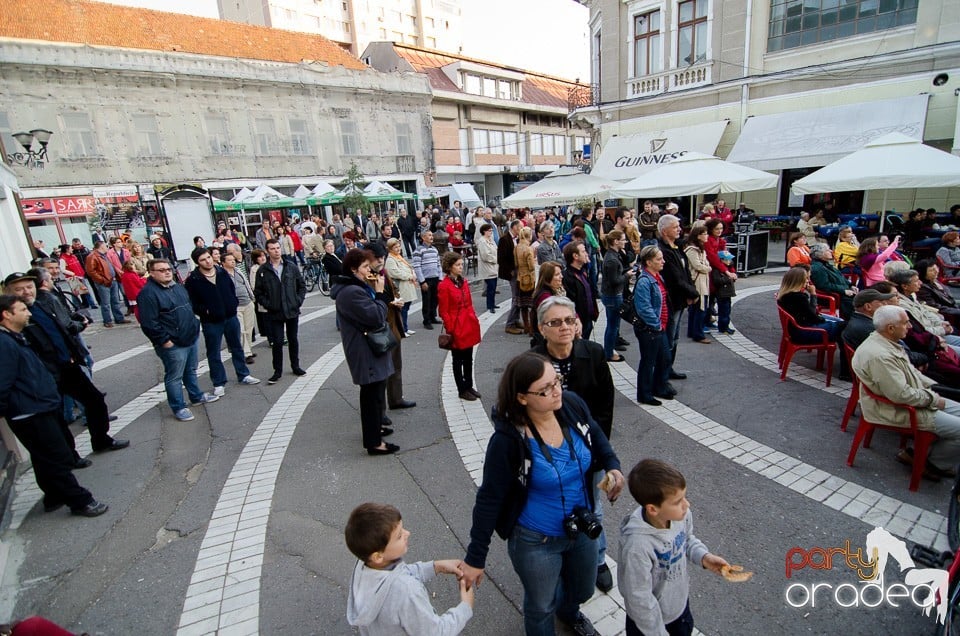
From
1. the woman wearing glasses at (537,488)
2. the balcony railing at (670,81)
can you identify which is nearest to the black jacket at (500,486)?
the woman wearing glasses at (537,488)

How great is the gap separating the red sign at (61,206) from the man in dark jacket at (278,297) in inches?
863

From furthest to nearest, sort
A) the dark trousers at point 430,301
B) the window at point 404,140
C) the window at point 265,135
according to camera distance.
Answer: the window at point 404,140, the window at point 265,135, the dark trousers at point 430,301

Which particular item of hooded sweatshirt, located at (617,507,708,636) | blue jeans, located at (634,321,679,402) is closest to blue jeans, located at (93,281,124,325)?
blue jeans, located at (634,321,679,402)

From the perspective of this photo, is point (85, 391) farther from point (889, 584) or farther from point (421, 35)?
point (421, 35)

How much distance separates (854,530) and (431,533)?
2893 mm

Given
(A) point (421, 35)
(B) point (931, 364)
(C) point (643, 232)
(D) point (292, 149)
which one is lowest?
(B) point (931, 364)

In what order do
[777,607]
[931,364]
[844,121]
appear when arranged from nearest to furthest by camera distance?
[777,607] < [931,364] < [844,121]

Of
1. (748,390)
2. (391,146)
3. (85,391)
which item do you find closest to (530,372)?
(748,390)

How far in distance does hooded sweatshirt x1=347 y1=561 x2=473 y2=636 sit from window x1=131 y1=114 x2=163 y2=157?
28783mm

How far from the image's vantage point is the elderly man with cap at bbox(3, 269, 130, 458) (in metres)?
4.53

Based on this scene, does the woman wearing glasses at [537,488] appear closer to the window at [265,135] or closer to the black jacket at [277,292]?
the black jacket at [277,292]

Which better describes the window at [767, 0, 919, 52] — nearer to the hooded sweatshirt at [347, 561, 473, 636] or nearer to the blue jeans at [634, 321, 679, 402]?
the blue jeans at [634, 321, 679, 402]

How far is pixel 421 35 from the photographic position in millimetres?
56062

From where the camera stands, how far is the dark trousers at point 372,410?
448 centimetres
